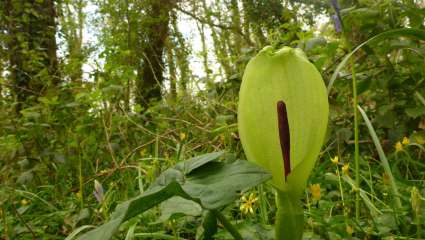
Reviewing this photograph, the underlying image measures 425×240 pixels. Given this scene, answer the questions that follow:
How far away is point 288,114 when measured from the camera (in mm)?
555

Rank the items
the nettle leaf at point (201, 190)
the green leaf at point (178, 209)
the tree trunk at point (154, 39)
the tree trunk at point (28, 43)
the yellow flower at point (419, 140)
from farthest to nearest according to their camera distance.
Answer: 1. the tree trunk at point (154, 39)
2. the tree trunk at point (28, 43)
3. the yellow flower at point (419, 140)
4. the green leaf at point (178, 209)
5. the nettle leaf at point (201, 190)

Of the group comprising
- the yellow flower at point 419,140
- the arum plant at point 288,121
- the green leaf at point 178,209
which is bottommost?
the green leaf at point 178,209

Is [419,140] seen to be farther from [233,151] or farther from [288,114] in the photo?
[288,114]

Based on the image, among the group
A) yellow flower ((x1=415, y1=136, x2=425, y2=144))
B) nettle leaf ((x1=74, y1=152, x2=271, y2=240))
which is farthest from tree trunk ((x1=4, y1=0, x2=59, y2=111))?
nettle leaf ((x1=74, y1=152, x2=271, y2=240))

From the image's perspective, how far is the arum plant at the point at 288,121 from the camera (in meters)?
0.55

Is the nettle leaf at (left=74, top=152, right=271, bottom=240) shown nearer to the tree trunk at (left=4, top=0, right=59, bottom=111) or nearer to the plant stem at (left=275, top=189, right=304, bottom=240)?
the plant stem at (left=275, top=189, right=304, bottom=240)

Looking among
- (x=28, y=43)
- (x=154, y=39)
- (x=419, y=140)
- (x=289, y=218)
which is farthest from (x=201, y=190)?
(x=154, y=39)

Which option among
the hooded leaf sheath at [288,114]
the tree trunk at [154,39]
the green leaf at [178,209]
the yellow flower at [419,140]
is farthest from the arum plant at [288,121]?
the tree trunk at [154,39]

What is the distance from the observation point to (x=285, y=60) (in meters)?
0.55

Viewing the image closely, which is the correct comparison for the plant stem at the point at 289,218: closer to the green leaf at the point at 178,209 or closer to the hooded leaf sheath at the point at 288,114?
the hooded leaf sheath at the point at 288,114

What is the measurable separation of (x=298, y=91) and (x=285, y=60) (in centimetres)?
4

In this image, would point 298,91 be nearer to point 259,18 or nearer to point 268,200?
point 268,200

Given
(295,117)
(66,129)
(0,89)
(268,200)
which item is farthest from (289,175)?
(0,89)

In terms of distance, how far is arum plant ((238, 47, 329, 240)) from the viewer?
1.80ft
